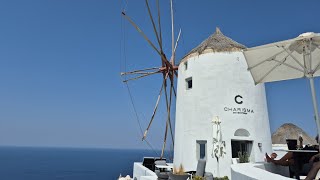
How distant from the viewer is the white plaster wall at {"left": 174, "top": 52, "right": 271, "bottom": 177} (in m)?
15.0

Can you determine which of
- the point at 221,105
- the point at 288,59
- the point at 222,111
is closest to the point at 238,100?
the point at 221,105

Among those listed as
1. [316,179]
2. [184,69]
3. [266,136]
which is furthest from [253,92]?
[316,179]

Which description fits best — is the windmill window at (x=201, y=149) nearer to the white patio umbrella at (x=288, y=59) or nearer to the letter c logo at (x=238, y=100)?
the letter c logo at (x=238, y=100)

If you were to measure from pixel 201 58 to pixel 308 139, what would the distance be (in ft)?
45.5

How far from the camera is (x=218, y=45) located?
1631cm

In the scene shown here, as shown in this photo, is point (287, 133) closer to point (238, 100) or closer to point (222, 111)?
point (238, 100)

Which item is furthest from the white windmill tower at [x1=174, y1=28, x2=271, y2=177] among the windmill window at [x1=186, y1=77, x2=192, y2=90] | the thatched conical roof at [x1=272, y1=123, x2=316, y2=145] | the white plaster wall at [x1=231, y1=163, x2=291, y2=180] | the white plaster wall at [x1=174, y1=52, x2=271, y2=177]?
the thatched conical roof at [x1=272, y1=123, x2=316, y2=145]

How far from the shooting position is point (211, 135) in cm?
1496

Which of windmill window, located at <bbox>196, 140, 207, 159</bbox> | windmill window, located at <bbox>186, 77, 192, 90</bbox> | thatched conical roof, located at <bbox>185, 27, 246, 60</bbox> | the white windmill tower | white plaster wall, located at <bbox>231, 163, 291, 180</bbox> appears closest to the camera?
white plaster wall, located at <bbox>231, 163, 291, 180</bbox>

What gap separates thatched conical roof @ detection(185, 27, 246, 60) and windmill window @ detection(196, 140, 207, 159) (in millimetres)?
5036

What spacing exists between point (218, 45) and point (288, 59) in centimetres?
917

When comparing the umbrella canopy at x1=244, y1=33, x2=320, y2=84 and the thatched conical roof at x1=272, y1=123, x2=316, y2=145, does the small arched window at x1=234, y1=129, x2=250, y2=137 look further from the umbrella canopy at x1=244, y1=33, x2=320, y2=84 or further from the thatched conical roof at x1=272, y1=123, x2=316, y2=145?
the thatched conical roof at x1=272, y1=123, x2=316, y2=145

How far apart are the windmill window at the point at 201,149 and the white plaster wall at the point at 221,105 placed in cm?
22

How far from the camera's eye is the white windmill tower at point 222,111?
14859 millimetres
